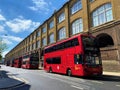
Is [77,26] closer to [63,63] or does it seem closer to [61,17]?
[61,17]

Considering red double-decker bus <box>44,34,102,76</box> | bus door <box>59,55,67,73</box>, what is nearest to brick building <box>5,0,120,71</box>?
red double-decker bus <box>44,34,102,76</box>

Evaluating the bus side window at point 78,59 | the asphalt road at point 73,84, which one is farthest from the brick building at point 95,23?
the asphalt road at point 73,84

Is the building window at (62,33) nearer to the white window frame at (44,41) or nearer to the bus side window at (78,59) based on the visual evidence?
the white window frame at (44,41)

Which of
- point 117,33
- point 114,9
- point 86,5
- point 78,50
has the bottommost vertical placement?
point 78,50

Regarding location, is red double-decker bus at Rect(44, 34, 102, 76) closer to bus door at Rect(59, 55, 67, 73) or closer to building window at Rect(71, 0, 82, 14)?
bus door at Rect(59, 55, 67, 73)

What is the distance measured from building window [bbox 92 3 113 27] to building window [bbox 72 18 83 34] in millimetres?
3728

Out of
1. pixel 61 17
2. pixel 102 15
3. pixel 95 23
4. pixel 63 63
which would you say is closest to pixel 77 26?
pixel 95 23

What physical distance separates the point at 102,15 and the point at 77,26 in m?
6.97

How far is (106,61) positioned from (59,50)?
7.27 meters

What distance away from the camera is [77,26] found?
104 ft

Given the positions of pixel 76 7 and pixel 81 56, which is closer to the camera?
pixel 81 56

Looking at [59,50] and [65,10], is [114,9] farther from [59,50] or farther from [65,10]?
[65,10]

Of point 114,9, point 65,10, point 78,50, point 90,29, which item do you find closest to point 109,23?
point 114,9

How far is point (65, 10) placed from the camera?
119ft
